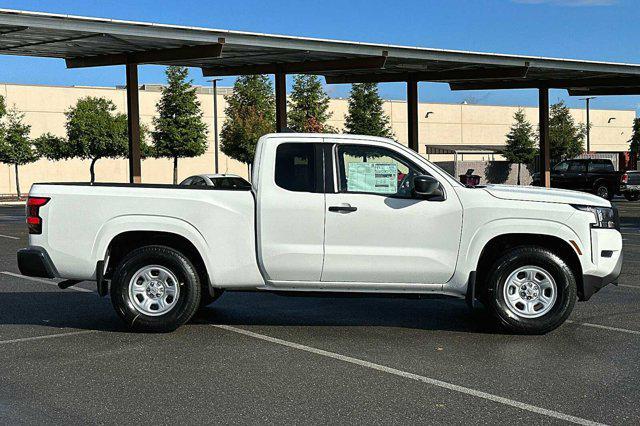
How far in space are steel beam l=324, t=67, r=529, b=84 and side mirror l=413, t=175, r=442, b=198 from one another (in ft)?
71.7

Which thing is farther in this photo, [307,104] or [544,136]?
[307,104]

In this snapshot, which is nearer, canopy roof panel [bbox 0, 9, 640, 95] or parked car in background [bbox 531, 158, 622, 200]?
canopy roof panel [bbox 0, 9, 640, 95]

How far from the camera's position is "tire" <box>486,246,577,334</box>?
8.41 m

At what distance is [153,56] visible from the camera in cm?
2562

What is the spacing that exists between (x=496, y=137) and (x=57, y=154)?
42343 millimetres

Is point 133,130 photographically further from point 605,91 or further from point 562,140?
point 562,140

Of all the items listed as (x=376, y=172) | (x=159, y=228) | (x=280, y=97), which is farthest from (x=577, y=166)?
(x=159, y=228)

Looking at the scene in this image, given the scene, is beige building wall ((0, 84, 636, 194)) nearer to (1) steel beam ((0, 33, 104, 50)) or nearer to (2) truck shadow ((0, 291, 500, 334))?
(1) steel beam ((0, 33, 104, 50))

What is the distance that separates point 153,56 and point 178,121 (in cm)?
2952

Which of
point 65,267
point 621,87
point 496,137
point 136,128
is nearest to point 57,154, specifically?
point 136,128

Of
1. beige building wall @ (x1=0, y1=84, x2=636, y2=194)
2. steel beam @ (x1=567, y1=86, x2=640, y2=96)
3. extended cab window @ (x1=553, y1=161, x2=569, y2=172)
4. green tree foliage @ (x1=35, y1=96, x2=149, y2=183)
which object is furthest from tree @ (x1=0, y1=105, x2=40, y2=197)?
steel beam @ (x1=567, y1=86, x2=640, y2=96)

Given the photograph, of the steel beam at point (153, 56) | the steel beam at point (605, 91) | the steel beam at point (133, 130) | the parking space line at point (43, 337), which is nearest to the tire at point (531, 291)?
the parking space line at point (43, 337)

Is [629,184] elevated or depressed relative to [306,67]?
depressed

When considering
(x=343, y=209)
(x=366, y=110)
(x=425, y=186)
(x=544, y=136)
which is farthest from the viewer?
(x=366, y=110)
